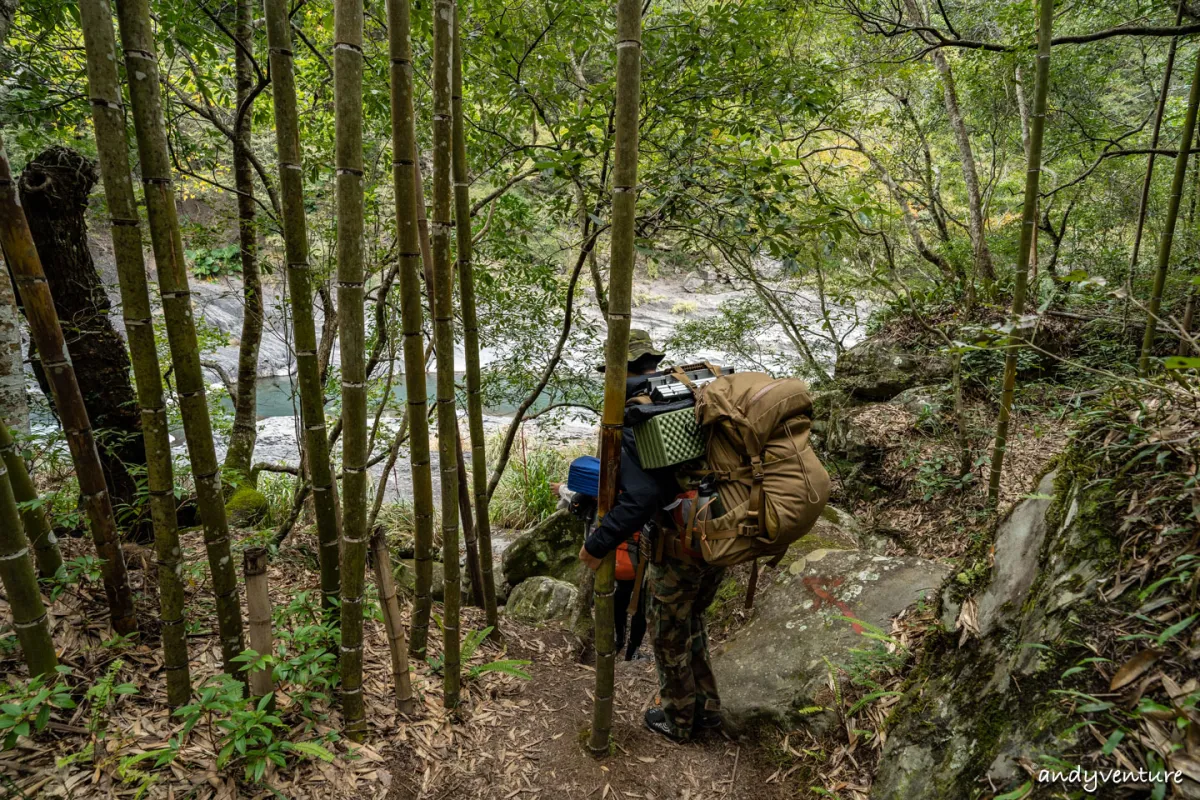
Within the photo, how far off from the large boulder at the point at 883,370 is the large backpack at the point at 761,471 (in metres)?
5.17

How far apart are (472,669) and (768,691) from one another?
162cm

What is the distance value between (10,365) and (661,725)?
12.3 feet

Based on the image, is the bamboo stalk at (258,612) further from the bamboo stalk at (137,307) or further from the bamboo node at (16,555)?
the bamboo node at (16,555)

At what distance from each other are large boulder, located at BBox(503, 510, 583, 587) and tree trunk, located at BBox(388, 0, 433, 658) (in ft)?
8.82

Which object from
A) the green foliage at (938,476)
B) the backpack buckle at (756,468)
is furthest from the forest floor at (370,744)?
the green foliage at (938,476)

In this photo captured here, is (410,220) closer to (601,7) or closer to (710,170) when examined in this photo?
(710,170)

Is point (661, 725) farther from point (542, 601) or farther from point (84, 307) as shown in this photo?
point (84, 307)

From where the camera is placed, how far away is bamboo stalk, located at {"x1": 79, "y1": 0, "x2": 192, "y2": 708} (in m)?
1.89

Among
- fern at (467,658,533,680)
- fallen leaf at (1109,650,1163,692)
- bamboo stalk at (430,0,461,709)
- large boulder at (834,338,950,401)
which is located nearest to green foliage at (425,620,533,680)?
fern at (467,658,533,680)

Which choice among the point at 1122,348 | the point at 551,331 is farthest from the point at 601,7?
the point at 1122,348

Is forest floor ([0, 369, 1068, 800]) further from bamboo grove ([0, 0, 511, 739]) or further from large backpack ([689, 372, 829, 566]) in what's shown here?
large backpack ([689, 372, 829, 566])

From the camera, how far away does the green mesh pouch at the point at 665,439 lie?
272 centimetres

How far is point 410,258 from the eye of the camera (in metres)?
2.49

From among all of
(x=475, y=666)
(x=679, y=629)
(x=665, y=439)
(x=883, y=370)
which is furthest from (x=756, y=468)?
(x=883, y=370)
